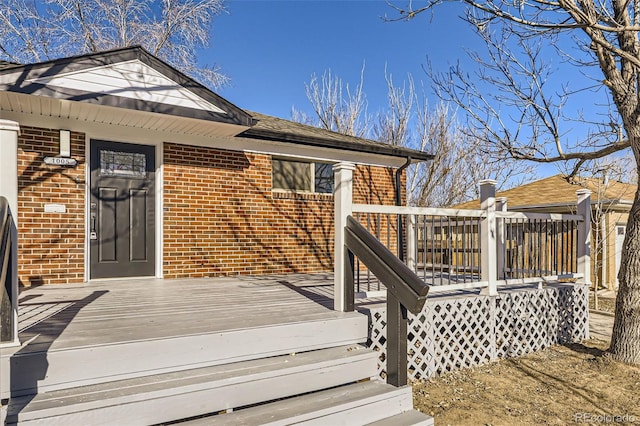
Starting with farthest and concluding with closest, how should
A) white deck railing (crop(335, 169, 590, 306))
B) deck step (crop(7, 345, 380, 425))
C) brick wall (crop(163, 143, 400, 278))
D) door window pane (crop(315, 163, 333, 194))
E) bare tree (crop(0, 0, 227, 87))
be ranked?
bare tree (crop(0, 0, 227, 87)) < door window pane (crop(315, 163, 333, 194)) < brick wall (crop(163, 143, 400, 278)) < white deck railing (crop(335, 169, 590, 306)) < deck step (crop(7, 345, 380, 425))

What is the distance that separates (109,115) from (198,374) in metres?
Answer: 4.19

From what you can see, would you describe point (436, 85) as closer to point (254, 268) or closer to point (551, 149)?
point (551, 149)

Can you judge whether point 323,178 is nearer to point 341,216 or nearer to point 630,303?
A: point 341,216

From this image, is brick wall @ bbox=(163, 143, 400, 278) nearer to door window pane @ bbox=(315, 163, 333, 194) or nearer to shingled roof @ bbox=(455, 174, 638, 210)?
door window pane @ bbox=(315, 163, 333, 194)

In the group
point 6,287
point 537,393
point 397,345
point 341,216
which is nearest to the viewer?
point 6,287

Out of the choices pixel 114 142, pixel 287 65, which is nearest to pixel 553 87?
pixel 114 142

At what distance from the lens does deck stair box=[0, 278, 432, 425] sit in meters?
2.24

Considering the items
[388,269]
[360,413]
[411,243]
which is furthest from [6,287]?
[411,243]

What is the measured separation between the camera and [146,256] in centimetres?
618

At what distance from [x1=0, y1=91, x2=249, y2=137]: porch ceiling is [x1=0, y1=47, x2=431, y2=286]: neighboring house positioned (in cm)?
2

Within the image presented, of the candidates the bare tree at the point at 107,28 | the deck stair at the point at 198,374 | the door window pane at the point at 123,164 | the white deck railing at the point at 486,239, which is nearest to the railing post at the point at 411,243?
the white deck railing at the point at 486,239

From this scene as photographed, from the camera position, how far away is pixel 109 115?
5.43 meters

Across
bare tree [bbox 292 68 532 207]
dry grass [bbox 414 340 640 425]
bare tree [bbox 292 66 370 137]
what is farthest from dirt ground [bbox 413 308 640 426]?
bare tree [bbox 292 66 370 137]

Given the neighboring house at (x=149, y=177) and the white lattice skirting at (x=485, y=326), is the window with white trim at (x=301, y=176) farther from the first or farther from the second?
the white lattice skirting at (x=485, y=326)
